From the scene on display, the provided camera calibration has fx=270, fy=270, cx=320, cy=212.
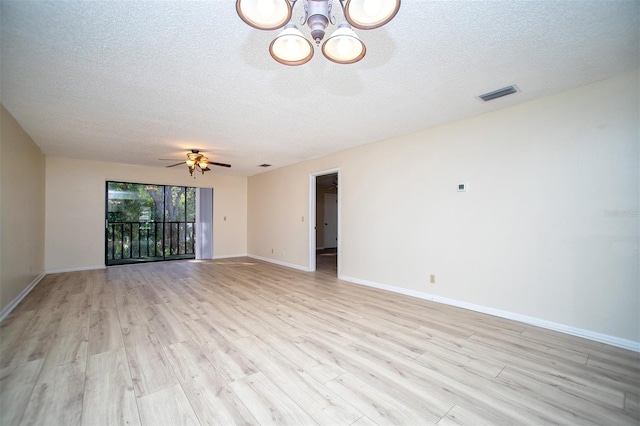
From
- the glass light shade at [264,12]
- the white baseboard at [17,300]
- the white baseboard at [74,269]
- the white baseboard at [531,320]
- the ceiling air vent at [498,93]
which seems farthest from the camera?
the white baseboard at [74,269]

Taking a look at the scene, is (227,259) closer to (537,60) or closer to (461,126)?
(461,126)

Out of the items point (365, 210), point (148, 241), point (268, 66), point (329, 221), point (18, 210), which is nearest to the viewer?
point (268, 66)

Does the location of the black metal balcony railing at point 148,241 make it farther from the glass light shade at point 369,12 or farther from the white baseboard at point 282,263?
the glass light shade at point 369,12

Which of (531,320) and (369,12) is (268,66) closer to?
(369,12)

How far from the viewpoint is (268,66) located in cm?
233

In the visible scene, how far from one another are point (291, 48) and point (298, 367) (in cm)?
219

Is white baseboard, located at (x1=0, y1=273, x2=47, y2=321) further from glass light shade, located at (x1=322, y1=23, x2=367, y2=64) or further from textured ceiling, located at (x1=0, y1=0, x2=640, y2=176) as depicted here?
glass light shade, located at (x1=322, y1=23, x2=367, y2=64)

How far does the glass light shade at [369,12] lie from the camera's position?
130cm

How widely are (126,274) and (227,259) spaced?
245 cm

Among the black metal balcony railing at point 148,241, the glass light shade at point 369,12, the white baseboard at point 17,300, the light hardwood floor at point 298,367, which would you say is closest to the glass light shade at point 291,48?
the glass light shade at point 369,12

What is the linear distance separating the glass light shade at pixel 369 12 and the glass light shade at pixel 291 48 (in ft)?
0.83

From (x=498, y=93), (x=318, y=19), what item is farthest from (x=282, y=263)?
(x=318, y=19)

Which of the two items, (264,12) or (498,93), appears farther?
(498,93)

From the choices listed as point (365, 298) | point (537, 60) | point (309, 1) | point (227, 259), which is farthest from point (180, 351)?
point (227, 259)
